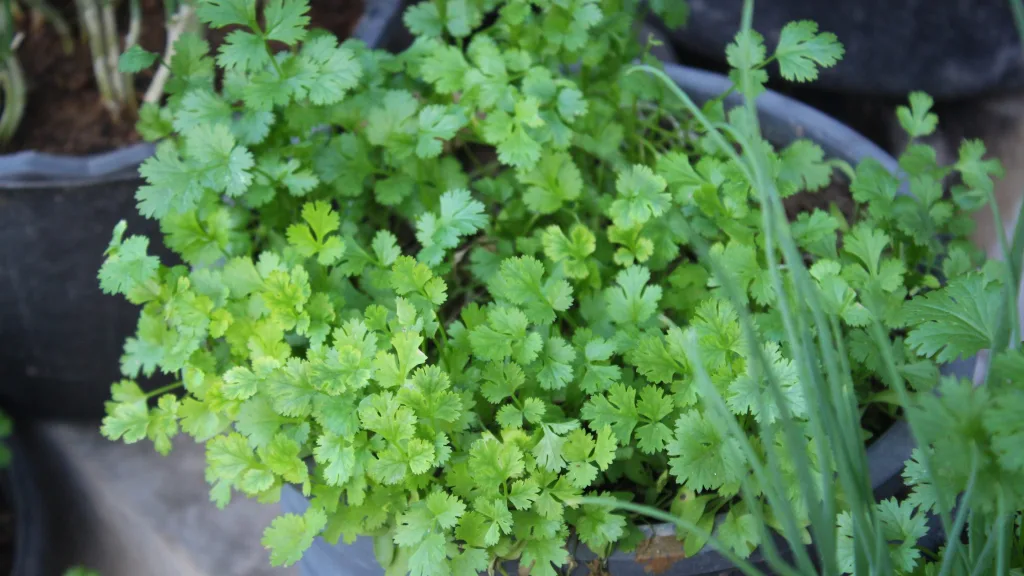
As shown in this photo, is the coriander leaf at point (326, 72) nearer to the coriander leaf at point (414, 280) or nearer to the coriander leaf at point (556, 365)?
the coriander leaf at point (414, 280)

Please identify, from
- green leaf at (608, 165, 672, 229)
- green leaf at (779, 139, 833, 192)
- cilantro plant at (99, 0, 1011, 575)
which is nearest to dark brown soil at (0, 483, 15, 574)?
cilantro plant at (99, 0, 1011, 575)

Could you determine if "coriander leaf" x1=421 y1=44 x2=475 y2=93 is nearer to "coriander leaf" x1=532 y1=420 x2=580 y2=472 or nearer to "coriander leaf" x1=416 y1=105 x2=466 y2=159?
"coriander leaf" x1=416 y1=105 x2=466 y2=159

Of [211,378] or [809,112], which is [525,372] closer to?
[211,378]

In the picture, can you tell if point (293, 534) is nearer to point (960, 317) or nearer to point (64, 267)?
point (960, 317)

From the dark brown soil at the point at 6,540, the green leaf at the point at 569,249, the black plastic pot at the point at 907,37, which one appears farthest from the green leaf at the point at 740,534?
the dark brown soil at the point at 6,540

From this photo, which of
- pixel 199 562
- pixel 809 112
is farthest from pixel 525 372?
pixel 199 562
